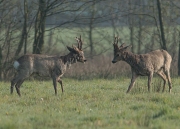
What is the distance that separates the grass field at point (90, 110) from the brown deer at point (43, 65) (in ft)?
1.63

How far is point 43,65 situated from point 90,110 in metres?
4.08

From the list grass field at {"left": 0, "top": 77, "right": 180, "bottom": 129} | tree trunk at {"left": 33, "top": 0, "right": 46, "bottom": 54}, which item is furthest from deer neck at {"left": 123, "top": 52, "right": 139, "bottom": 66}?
tree trunk at {"left": 33, "top": 0, "right": 46, "bottom": 54}

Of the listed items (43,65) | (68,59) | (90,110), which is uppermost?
(68,59)

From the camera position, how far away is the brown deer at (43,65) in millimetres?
14117

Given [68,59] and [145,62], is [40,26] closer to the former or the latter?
[68,59]

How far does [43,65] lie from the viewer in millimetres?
14391

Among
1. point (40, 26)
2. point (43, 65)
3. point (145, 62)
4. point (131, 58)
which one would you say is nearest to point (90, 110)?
point (43, 65)

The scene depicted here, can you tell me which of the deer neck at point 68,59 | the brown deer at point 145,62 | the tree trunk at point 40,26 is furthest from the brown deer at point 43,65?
the tree trunk at point 40,26

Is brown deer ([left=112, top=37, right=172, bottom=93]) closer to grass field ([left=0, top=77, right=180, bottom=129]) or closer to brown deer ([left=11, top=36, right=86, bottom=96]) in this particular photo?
grass field ([left=0, top=77, right=180, bottom=129])

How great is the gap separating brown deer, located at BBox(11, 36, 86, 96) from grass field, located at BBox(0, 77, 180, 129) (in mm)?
498

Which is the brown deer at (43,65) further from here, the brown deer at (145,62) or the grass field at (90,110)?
the brown deer at (145,62)

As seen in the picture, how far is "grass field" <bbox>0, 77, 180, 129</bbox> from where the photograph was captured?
9.07 m

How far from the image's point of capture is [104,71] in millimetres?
21406

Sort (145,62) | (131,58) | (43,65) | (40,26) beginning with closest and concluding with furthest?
(43,65) < (145,62) < (131,58) < (40,26)
